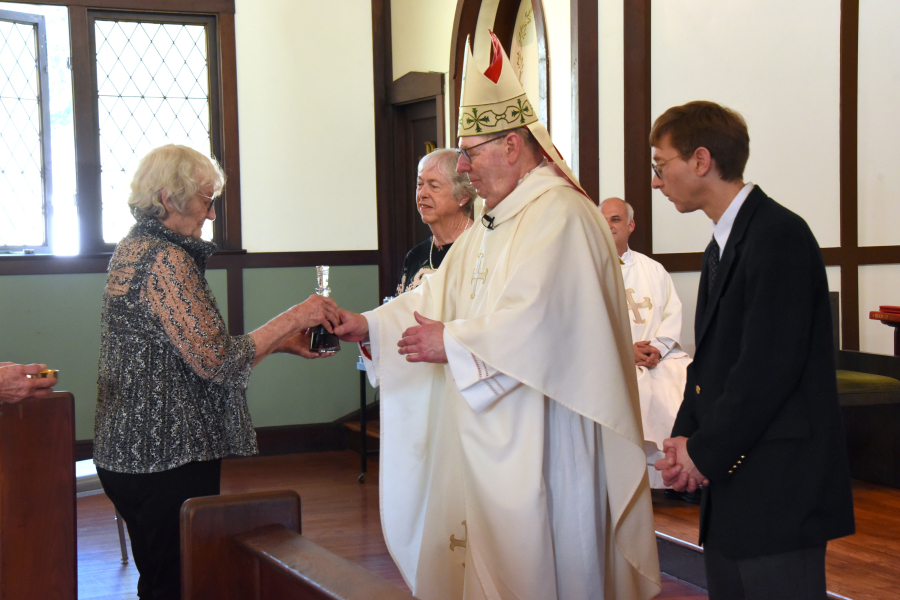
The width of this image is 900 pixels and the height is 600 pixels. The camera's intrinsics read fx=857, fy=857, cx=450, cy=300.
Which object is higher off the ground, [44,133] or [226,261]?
[44,133]

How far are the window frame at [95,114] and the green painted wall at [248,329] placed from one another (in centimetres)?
18

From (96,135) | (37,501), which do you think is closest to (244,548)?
(37,501)

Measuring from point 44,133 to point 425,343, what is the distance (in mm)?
4376

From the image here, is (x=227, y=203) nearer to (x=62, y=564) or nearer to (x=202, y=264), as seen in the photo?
(x=202, y=264)

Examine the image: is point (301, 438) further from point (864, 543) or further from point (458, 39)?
point (864, 543)

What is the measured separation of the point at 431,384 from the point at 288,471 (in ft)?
10.6

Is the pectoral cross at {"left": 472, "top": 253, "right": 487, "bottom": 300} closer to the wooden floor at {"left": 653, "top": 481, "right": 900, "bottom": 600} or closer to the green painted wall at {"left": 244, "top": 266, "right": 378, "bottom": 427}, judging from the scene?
the wooden floor at {"left": 653, "top": 481, "right": 900, "bottom": 600}

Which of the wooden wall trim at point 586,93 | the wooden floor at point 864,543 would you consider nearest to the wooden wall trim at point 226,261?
the wooden wall trim at point 586,93

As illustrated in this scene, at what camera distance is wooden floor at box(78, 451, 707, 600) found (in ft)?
11.4

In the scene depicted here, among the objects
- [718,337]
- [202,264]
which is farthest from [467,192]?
[718,337]

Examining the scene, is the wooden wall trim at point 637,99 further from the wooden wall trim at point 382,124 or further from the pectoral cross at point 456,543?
the pectoral cross at point 456,543

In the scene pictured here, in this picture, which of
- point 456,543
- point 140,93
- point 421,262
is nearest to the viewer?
point 456,543

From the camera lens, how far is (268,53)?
577cm

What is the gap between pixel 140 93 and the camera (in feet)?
18.4
